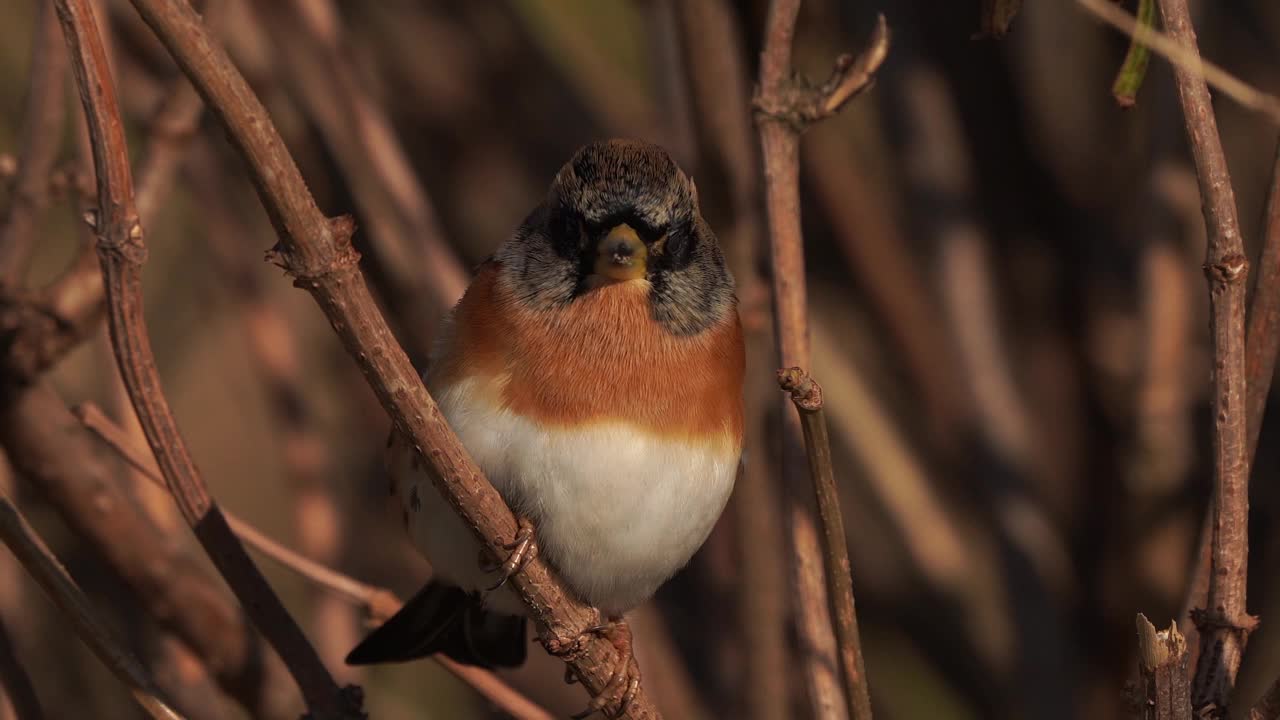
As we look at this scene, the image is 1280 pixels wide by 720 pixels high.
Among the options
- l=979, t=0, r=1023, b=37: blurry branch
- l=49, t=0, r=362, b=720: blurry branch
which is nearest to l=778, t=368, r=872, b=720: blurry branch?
l=979, t=0, r=1023, b=37: blurry branch

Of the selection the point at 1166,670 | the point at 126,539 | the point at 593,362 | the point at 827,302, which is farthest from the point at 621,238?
the point at 827,302

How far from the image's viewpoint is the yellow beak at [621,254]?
2135 mm

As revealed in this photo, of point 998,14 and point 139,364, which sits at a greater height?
point 998,14

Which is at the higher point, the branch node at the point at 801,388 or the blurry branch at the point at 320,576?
the branch node at the point at 801,388

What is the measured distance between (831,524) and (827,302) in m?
2.18

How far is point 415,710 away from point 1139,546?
6.24 feet

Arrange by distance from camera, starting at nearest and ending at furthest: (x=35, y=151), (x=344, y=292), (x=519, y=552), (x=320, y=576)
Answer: (x=344, y=292), (x=519, y=552), (x=320, y=576), (x=35, y=151)

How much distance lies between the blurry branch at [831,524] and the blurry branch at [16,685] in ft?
3.50

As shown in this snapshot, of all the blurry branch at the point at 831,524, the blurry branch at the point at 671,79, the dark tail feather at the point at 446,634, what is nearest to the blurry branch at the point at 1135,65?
the blurry branch at the point at 831,524

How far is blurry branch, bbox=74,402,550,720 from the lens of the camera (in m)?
2.21

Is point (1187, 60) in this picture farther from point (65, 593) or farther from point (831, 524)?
point (65, 593)

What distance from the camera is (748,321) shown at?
9.54ft

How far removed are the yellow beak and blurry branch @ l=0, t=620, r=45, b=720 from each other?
0.96 meters

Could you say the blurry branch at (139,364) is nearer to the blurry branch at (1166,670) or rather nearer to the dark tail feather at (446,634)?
the dark tail feather at (446,634)
